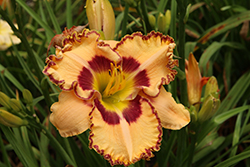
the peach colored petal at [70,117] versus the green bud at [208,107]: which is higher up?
the peach colored petal at [70,117]

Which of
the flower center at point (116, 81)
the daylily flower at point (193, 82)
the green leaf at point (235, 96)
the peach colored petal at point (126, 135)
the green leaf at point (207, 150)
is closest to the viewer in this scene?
the peach colored petal at point (126, 135)

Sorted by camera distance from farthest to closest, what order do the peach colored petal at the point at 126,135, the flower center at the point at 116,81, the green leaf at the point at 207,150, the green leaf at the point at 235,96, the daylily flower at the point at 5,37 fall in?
the daylily flower at the point at 5,37 → the green leaf at the point at 235,96 → the green leaf at the point at 207,150 → the flower center at the point at 116,81 → the peach colored petal at the point at 126,135

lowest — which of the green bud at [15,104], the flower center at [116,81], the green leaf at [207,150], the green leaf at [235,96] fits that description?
the green leaf at [207,150]

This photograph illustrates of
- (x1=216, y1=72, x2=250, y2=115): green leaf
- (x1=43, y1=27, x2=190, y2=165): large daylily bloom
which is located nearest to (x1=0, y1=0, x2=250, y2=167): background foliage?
(x1=216, y1=72, x2=250, y2=115): green leaf

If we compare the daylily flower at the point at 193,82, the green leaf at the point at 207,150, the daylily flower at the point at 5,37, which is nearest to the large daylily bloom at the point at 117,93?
the daylily flower at the point at 193,82

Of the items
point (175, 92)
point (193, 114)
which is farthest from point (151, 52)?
point (175, 92)

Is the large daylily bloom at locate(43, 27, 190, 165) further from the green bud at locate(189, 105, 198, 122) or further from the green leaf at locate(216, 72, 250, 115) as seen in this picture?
the green leaf at locate(216, 72, 250, 115)

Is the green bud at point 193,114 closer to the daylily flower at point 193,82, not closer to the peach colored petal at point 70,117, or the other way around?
the daylily flower at point 193,82
